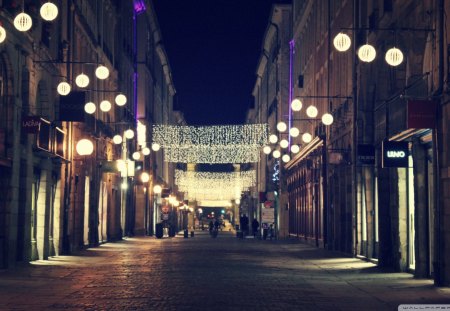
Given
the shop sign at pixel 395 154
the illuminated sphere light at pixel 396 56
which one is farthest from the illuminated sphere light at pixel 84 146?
the illuminated sphere light at pixel 396 56

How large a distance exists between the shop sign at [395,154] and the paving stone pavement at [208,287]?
2.94 m

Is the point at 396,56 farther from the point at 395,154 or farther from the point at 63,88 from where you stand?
the point at 63,88

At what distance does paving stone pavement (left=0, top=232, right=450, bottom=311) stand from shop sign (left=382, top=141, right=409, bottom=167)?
2.94 meters

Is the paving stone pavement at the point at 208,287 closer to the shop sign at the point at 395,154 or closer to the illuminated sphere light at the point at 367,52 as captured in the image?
the shop sign at the point at 395,154

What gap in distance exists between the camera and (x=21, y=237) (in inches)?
1153

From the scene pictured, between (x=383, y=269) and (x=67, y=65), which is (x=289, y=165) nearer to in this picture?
(x=67, y=65)

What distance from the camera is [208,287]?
68.7 feet

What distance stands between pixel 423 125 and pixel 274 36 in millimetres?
69106

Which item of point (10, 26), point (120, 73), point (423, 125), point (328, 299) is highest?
point (120, 73)

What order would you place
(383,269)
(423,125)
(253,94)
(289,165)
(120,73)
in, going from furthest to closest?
1. (253,94)
2. (289,165)
3. (120,73)
4. (383,269)
5. (423,125)

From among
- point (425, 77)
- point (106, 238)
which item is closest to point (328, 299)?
point (425, 77)

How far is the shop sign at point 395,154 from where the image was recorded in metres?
24.8

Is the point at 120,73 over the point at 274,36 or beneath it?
beneath

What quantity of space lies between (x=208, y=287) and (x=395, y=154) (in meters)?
6.82
